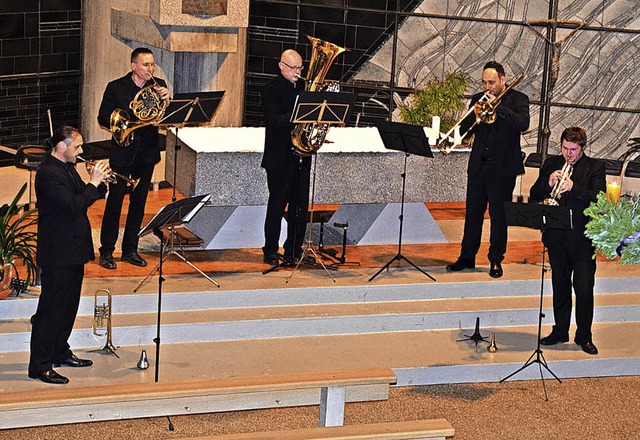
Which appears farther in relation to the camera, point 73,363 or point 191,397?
point 73,363

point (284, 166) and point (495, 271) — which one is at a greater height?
point (284, 166)

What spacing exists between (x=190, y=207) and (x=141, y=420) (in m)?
1.44

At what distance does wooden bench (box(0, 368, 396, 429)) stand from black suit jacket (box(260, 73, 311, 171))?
3540 millimetres

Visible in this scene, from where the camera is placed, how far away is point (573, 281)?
8945mm

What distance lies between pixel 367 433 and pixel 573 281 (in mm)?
3802

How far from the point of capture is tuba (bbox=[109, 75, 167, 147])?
29.4 ft

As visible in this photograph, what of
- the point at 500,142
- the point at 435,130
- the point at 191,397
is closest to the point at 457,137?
the point at 435,130

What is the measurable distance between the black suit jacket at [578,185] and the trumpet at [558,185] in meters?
0.13

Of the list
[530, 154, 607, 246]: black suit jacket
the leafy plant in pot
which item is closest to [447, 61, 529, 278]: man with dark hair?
[530, 154, 607, 246]: black suit jacket

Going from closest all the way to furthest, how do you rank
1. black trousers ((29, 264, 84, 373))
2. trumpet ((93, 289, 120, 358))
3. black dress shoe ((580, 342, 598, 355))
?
black trousers ((29, 264, 84, 373))
trumpet ((93, 289, 120, 358))
black dress shoe ((580, 342, 598, 355))

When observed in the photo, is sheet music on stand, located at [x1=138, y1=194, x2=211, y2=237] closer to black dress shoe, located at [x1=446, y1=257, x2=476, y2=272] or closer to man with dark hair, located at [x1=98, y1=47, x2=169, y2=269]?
man with dark hair, located at [x1=98, y1=47, x2=169, y2=269]

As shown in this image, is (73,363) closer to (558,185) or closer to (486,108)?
(558,185)

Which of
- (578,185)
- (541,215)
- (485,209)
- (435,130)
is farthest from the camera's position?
(435,130)

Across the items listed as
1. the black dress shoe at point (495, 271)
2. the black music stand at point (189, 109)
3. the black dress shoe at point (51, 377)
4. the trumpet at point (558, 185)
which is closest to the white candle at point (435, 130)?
the black dress shoe at point (495, 271)
